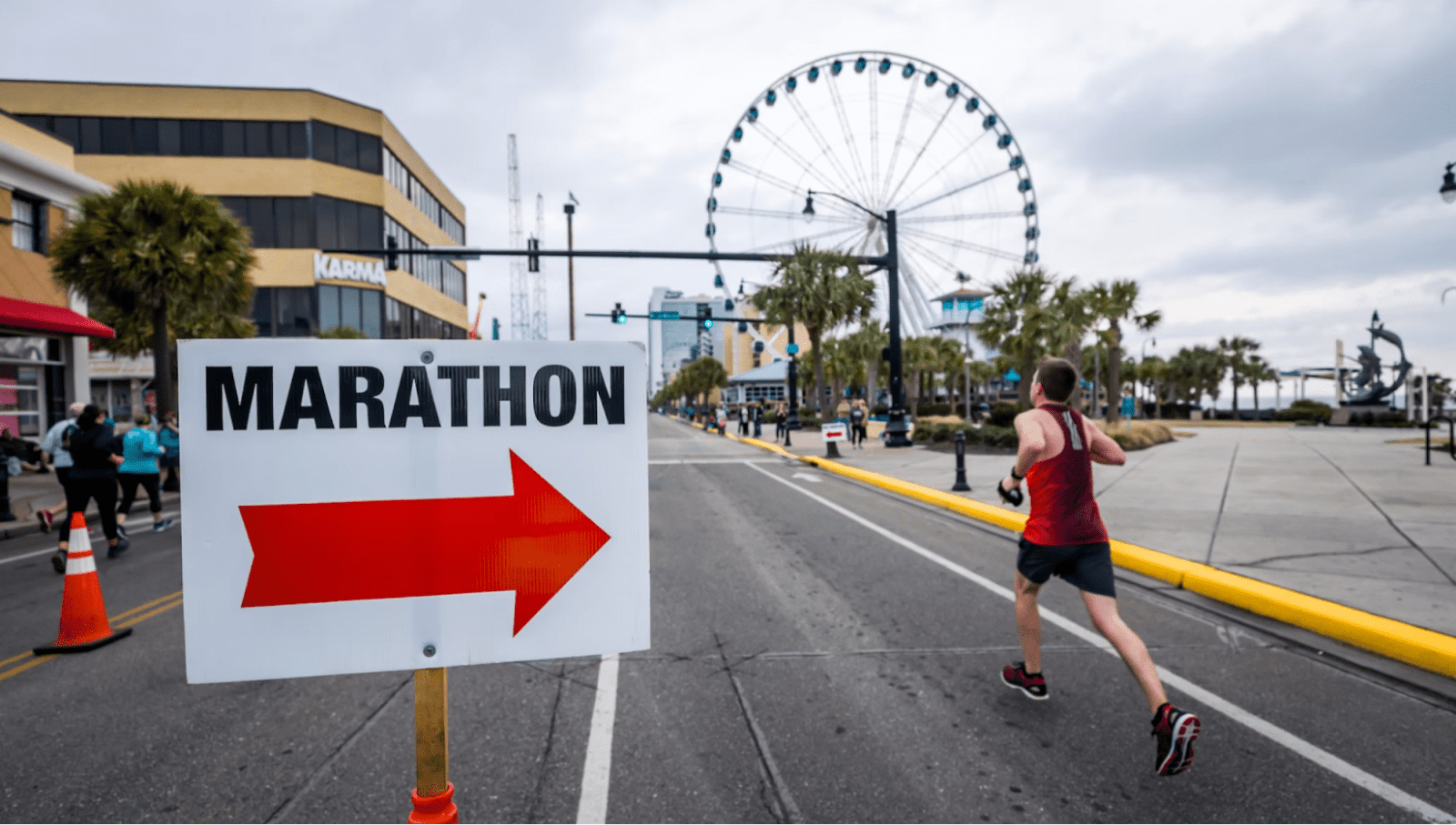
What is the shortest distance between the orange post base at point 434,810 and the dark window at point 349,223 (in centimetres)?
4185

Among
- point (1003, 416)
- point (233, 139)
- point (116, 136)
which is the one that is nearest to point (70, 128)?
point (116, 136)

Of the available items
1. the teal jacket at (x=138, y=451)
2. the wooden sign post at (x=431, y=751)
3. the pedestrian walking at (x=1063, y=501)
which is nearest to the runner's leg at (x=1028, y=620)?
the pedestrian walking at (x=1063, y=501)

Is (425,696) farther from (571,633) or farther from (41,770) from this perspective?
(41,770)

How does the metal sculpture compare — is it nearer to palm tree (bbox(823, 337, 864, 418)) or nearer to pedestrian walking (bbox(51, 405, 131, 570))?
palm tree (bbox(823, 337, 864, 418))

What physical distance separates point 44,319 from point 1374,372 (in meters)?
67.0

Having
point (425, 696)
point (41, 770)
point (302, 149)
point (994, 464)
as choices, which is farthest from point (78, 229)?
point (302, 149)

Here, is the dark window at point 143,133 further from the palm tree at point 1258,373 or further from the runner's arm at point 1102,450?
the palm tree at point 1258,373

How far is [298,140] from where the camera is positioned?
1435 inches

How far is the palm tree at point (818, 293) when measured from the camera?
117 ft

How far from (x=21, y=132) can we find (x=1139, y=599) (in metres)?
26.0

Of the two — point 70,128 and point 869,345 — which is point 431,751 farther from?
point 869,345

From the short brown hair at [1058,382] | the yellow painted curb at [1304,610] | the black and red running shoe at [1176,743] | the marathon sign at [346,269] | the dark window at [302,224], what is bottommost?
the yellow painted curb at [1304,610]

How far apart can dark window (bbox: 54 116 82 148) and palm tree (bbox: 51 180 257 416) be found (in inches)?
1077

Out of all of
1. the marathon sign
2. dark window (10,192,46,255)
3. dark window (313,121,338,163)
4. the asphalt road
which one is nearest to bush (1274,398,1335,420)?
the asphalt road
